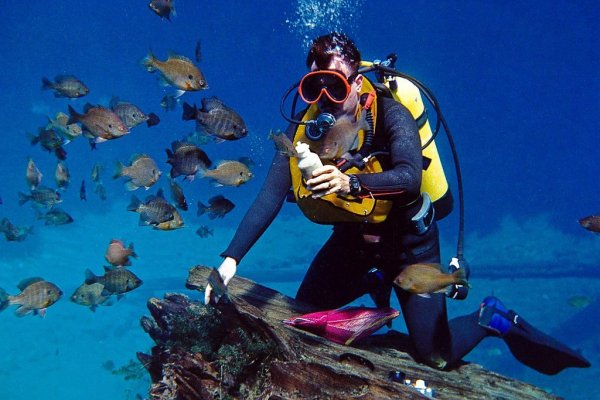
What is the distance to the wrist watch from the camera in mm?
3307

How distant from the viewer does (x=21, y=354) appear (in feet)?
116

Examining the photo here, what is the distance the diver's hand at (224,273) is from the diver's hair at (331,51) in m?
1.95

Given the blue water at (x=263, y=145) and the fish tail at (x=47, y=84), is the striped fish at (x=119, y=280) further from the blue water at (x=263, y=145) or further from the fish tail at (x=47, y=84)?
the blue water at (x=263, y=145)

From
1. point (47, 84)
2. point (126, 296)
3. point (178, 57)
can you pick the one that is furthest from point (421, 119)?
point (126, 296)

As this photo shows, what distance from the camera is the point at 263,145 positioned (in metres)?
41.6

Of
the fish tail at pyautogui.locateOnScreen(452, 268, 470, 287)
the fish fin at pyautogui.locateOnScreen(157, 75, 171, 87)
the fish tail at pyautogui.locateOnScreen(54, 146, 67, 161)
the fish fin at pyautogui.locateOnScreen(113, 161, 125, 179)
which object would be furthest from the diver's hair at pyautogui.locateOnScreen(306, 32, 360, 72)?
the fish tail at pyautogui.locateOnScreen(54, 146, 67, 161)

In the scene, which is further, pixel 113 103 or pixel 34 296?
pixel 113 103

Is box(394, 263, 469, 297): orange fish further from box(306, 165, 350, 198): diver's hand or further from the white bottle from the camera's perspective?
the white bottle

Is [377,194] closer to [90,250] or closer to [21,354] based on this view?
[90,250]

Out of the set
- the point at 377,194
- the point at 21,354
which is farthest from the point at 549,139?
the point at 21,354

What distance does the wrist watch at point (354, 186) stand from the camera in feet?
10.9

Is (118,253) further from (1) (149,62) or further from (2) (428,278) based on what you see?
(2) (428,278)

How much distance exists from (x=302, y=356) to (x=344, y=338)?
0.97 metres

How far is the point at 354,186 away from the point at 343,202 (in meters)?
0.50
